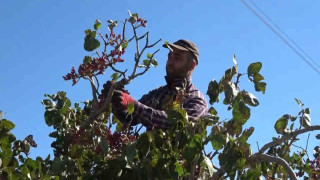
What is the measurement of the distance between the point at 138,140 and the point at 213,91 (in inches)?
16.3

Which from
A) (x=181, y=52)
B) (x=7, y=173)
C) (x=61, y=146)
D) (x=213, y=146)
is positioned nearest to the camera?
(x=213, y=146)

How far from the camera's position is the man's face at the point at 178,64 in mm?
3809

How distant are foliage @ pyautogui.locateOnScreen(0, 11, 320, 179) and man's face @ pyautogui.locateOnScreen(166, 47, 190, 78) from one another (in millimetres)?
614

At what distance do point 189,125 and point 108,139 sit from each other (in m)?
0.34

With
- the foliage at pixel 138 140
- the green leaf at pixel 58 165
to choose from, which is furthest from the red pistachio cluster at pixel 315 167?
the green leaf at pixel 58 165

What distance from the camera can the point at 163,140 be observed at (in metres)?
2.63

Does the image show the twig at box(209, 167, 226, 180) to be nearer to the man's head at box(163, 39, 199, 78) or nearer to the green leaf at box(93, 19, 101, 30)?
the green leaf at box(93, 19, 101, 30)

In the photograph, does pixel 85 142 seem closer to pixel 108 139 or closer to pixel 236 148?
pixel 108 139

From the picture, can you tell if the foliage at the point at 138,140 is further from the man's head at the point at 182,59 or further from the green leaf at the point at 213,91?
the man's head at the point at 182,59

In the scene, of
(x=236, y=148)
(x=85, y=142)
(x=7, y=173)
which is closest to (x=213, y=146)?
(x=236, y=148)

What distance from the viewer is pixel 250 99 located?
2.72 m

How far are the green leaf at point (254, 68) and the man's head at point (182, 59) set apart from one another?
3.30 ft

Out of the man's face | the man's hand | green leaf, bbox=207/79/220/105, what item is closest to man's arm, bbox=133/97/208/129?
the man's hand

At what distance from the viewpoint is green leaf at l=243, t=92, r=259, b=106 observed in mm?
2719
